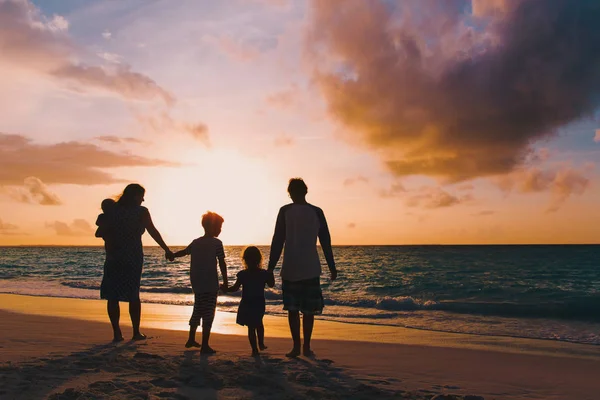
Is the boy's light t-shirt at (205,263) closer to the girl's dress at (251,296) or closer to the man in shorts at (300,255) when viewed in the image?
the girl's dress at (251,296)

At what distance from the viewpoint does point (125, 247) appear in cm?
636

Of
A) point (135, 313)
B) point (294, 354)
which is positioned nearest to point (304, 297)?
point (294, 354)

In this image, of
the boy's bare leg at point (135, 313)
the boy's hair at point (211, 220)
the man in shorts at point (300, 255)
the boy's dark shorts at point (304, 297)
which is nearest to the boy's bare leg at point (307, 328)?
the man in shorts at point (300, 255)

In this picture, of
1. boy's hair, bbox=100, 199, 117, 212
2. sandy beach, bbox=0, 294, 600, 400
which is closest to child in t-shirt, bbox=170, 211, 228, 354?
sandy beach, bbox=0, 294, 600, 400

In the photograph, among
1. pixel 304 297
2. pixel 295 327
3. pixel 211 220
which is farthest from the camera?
pixel 211 220

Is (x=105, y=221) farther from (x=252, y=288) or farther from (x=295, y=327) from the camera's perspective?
(x=295, y=327)

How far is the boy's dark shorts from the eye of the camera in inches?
224

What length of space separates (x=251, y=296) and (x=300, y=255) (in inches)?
28.9

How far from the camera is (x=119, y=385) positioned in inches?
166

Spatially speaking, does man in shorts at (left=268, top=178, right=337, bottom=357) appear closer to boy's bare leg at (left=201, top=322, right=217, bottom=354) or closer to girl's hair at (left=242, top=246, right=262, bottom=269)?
girl's hair at (left=242, top=246, right=262, bottom=269)

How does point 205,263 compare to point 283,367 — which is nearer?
point 283,367

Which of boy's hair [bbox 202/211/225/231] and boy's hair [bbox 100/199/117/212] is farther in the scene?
boy's hair [bbox 100/199/117/212]

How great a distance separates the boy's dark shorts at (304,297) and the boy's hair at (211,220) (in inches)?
44.9

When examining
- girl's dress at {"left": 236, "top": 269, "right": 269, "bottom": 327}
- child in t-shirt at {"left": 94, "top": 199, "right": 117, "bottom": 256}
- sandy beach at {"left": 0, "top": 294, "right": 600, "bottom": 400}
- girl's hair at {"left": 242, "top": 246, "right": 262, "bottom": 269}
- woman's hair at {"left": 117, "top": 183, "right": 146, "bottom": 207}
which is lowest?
sandy beach at {"left": 0, "top": 294, "right": 600, "bottom": 400}
